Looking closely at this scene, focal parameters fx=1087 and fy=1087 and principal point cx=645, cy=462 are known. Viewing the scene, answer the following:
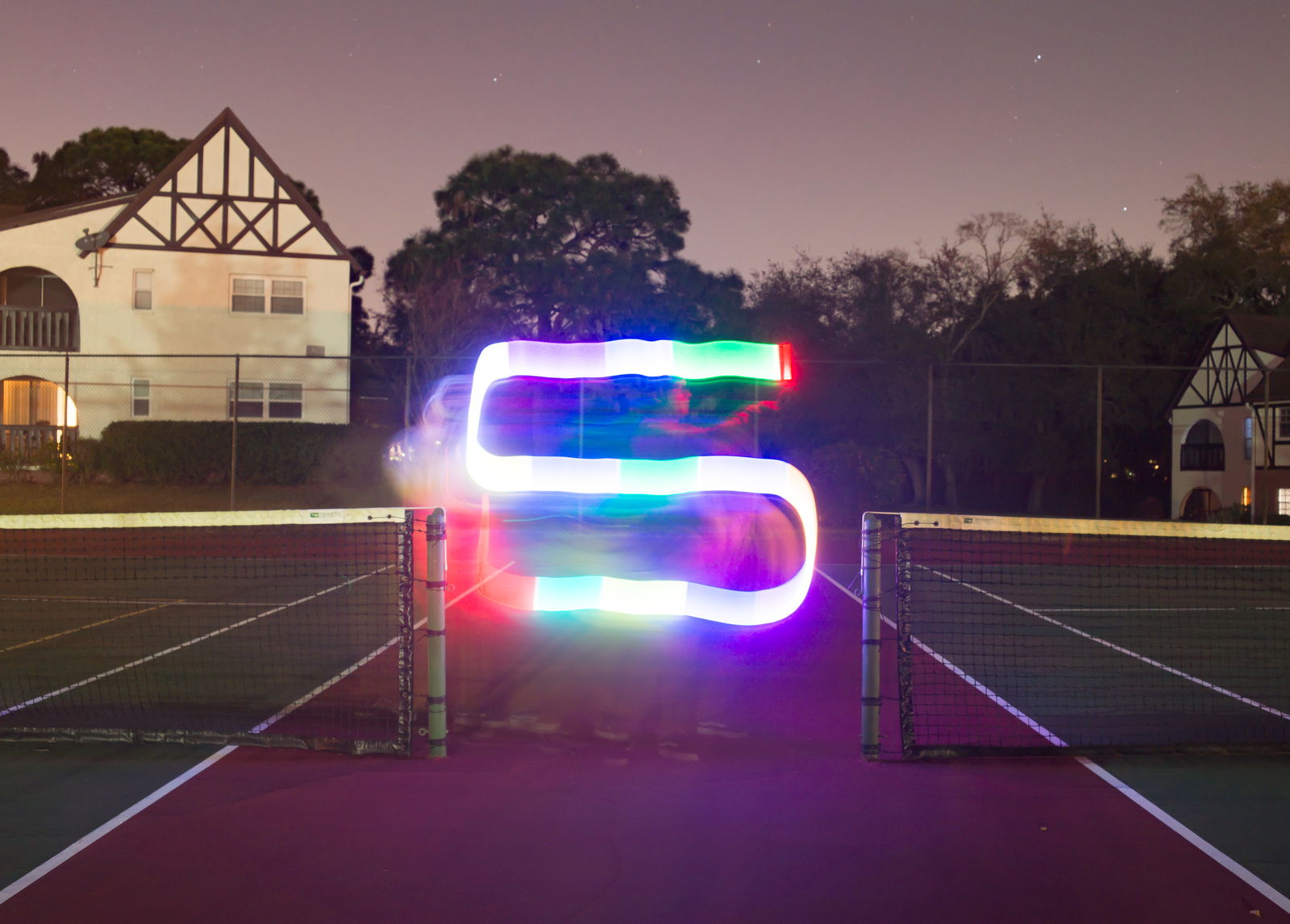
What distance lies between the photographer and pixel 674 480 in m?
7.75

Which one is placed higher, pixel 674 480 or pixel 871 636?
pixel 674 480

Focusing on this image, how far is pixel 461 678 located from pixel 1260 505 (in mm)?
30155

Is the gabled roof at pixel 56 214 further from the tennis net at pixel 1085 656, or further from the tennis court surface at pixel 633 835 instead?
the tennis court surface at pixel 633 835

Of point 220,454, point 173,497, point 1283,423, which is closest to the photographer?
point 173,497

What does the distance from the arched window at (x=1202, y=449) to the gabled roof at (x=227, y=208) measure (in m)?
28.3

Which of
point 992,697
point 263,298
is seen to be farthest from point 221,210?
point 992,697

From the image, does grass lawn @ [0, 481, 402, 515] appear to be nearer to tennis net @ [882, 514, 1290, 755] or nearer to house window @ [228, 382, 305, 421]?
house window @ [228, 382, 305, 421]

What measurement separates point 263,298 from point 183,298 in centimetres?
212

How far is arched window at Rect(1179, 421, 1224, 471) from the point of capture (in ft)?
117

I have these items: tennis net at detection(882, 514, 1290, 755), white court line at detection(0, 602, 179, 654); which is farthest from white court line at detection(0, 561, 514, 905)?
white court line at detection(0, 602, 179, 654)

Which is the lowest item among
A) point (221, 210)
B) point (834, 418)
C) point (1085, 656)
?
point (1085, 656)

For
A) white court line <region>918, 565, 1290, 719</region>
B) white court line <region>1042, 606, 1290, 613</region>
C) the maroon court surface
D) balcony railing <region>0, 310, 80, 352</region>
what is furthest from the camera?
balcony railing <region>0, 310, 80, 352</region>

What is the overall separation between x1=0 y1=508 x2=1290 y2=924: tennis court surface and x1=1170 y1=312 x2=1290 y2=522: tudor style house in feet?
100

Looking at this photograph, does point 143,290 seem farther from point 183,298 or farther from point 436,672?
point 436,672
